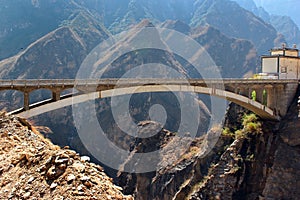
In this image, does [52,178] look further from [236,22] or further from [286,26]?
[286,26]

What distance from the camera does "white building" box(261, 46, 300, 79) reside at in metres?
28.9

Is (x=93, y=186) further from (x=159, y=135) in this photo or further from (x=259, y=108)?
(x=159, y=135)

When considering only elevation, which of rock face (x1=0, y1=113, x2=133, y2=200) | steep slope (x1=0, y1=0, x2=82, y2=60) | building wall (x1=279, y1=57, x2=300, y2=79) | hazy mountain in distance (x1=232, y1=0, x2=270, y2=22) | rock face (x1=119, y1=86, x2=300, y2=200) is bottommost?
rock face (x1=119, y1=86, x2=300, y2=200)

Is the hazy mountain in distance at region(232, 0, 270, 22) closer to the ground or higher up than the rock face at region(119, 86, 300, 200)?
higher up

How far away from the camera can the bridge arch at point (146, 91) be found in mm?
17219

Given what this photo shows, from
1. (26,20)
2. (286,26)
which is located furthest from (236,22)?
(26,20)

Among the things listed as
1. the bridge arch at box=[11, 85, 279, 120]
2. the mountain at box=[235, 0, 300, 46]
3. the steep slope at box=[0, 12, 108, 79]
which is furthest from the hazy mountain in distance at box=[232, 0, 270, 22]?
the bridge arch at box=[11, 85, 279, 120]

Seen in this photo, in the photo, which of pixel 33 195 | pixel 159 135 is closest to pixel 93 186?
pixel 33 195

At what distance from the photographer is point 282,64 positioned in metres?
29.0

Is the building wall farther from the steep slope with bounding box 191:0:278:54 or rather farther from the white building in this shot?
the steep slope with bounding box 191:0:278:54

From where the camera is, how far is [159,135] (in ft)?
122

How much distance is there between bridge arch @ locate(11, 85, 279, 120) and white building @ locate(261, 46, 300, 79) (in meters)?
4.11

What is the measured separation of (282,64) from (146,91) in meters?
13.0

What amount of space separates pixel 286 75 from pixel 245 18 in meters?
118
